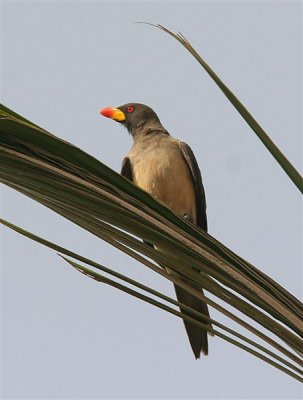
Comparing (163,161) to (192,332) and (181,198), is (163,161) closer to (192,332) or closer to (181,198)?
(181,198)

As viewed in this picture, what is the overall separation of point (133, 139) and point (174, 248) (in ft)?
16.8

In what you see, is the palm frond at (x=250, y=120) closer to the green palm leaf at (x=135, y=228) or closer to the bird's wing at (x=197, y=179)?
the green palm leaf at (x=135, y=228)

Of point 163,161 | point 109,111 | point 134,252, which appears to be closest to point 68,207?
point 134,252

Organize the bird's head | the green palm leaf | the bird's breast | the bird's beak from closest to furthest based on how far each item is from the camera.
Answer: the green palm leaf, the bird's breast, the bird's head, the bird's beak

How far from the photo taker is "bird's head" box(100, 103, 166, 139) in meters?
6.71

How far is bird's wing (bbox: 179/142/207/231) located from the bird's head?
30.2 inches

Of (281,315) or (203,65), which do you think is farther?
(203,65)

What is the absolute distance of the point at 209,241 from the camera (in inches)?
66.6

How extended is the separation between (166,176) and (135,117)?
4.70 ft

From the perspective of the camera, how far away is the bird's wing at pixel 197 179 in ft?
19.3

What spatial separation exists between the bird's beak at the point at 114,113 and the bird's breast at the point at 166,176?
1.09m

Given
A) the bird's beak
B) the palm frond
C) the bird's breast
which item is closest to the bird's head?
the bird's beak

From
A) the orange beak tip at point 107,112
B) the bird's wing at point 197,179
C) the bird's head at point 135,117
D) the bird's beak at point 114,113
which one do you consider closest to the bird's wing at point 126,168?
the bird's wing at point 197,179

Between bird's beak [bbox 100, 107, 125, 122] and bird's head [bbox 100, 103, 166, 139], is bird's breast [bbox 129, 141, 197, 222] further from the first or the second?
bird's beak [bbox 100, 107, 125, 122]
